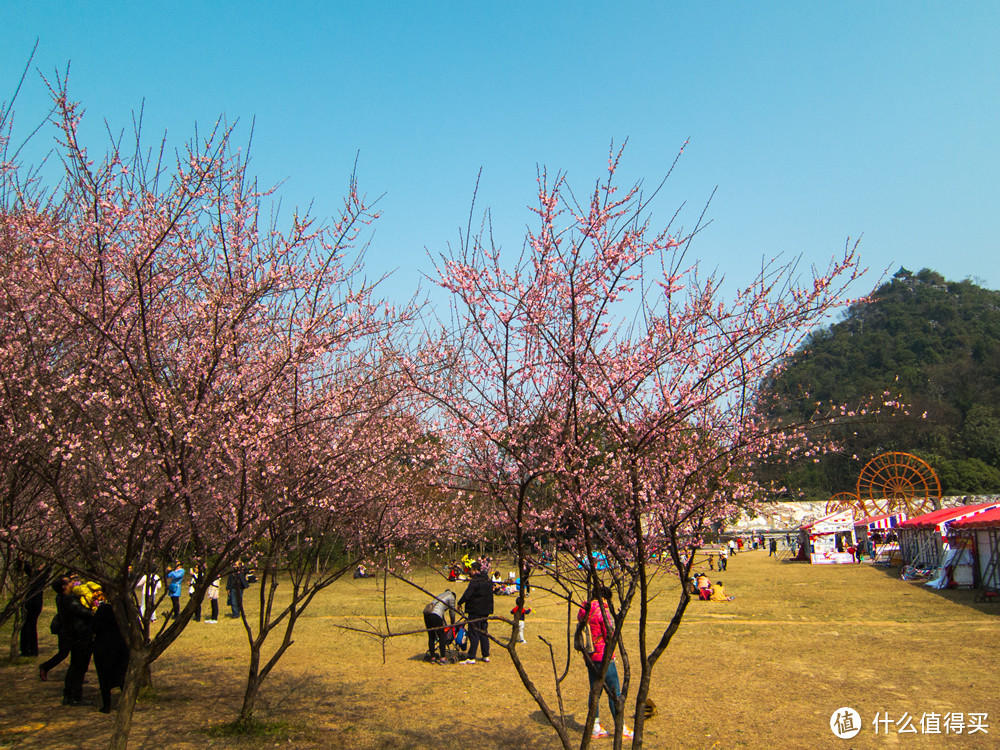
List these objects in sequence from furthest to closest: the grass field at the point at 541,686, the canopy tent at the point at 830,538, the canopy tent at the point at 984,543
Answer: the canopy tent at the point at 830,538 → the canopy tent at the point at 984,543 → the grass field at the point at 541,686

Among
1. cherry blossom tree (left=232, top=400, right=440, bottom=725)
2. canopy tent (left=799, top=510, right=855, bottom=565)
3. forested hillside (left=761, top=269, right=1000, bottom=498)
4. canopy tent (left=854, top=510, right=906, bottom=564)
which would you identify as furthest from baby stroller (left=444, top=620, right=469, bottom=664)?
forested hillside (left=761, top=269, right=1000, bottom=498)

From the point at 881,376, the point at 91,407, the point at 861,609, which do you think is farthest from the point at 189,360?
the point at 881,376

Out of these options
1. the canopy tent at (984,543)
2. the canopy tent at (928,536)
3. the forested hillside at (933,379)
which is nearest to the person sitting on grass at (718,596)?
the canopy tent at (984,543)

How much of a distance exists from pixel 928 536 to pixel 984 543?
7.96m

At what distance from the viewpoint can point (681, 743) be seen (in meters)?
7.19

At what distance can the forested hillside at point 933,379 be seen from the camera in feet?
219

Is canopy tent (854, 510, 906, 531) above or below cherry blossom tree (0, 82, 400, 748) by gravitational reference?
below

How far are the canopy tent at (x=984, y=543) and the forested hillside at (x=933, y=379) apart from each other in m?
36.3

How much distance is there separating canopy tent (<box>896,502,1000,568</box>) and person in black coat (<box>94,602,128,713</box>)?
823 inches

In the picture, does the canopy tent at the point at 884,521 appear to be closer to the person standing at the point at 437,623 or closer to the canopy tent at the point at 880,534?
the canopy tent at the point at 880,534

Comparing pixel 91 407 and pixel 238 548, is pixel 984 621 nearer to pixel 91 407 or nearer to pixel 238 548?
pixel 238 548

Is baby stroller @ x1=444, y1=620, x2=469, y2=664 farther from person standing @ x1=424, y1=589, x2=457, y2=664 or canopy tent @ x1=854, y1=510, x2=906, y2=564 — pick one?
canopy tent @ x1=854, y1=510, x2=906, y2=564

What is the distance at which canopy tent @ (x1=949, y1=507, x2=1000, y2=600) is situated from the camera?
16.9 metres

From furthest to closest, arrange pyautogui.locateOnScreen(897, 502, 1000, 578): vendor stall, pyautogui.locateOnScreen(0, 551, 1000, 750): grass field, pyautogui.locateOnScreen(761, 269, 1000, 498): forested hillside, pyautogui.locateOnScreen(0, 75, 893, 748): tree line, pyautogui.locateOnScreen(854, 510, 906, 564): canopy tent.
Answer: pyautogui.locateOnScreen(761, 269, 1000, 498): forested hillside
pyautogui.locateOnScreen(854, 510, 906, 564): canopy tent
pyautogui.locateOnScreen(897, 502, 1000, 578): vendor stall
pyautogui.locateOnScreen(0, 551, 1000, 750): grass field
pyautogui.locateOnScreen(0, 75, 893, 748): tree line
